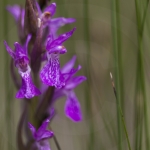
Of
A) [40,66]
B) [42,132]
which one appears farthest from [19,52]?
[42,132]

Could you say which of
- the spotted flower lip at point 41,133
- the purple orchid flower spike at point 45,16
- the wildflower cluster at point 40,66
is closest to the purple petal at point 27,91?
the wildflower cluster at point 40,66

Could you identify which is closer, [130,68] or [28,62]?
[28,62]

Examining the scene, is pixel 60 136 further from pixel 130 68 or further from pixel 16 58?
pixel 16 58

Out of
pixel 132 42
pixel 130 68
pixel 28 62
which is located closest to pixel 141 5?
pixel 28 62

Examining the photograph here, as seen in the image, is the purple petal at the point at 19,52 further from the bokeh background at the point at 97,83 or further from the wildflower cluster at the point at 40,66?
the bokeh background at the point at 97,83

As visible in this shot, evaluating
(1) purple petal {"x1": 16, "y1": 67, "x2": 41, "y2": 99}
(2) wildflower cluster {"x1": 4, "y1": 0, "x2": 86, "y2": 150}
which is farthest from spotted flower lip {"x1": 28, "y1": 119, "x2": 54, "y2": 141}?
(1) purple petal {"x1": 16, "y1": 67, "x2": 41, "y2": 99}

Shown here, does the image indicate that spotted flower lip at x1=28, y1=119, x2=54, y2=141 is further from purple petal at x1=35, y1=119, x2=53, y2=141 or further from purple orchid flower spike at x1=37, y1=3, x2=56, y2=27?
purple orchid flower spike at x1=37, y1=3, x2=56, y2=27

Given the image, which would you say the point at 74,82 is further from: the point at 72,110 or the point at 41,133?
the point at 41,133
